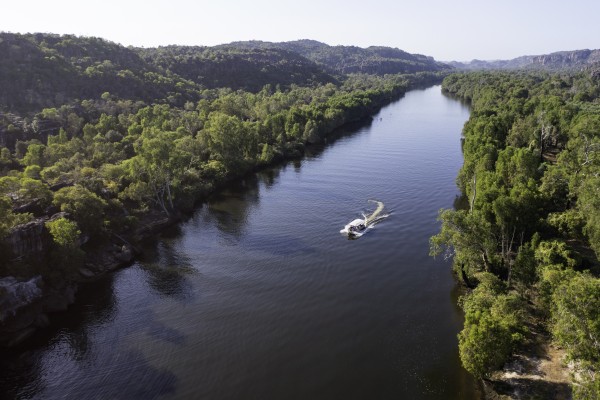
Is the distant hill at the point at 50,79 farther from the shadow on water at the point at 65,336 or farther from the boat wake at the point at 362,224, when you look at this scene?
the boat wake at the point at 362,224

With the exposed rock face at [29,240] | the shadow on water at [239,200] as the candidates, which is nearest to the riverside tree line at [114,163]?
the exposed rock face at [29,240]

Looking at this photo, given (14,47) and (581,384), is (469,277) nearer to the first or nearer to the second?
(581,384)

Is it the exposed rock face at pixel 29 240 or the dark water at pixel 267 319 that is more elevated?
the exposed rock face at pixel 29 240

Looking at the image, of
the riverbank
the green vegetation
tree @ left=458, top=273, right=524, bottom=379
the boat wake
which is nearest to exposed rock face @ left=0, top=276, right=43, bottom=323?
the riverbank

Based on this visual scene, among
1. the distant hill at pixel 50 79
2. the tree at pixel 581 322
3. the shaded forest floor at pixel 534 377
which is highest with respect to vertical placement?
the distant hill at pixel 50 79

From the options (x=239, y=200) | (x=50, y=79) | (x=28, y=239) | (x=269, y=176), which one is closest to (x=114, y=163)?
(x=239, y=200)
